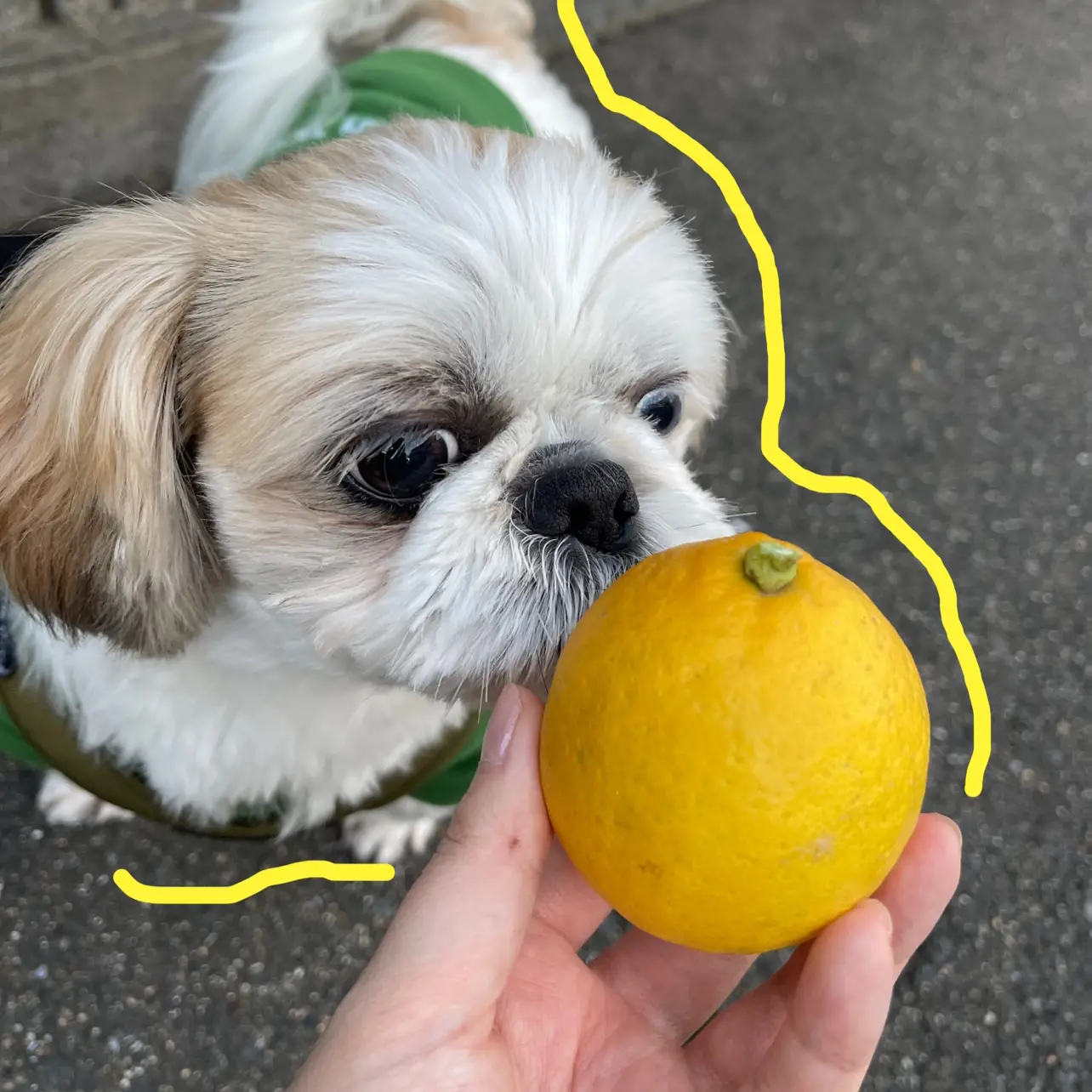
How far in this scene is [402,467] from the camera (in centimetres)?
78

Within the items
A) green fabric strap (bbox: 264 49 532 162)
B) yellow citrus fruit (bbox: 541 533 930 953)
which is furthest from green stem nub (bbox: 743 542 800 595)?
green fabric strap (bbox: 264 49 532 162)

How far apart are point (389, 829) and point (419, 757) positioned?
26 cm

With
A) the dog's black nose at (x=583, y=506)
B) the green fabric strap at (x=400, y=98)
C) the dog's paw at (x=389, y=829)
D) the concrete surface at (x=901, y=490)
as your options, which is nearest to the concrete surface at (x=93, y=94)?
the green fabric strap at (x=400, y=98)

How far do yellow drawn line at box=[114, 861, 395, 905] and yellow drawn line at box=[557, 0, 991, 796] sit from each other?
0.87 metres

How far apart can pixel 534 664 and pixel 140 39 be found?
1.63 metres

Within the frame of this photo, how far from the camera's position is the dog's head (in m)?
0.73

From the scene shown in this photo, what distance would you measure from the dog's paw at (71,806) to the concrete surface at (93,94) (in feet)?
3.12

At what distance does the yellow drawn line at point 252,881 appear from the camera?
4.28 feet

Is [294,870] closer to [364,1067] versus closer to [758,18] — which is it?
[364,1067]

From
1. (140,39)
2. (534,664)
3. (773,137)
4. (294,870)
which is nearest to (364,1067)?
(534,664)

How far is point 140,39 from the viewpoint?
71.2 inches

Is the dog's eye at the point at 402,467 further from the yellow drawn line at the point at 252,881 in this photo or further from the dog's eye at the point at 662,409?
the yellow drawn line at the point at 252,881

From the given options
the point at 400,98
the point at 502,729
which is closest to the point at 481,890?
the point at 502,729

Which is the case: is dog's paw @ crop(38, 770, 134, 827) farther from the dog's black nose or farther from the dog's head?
the dog's black nose
